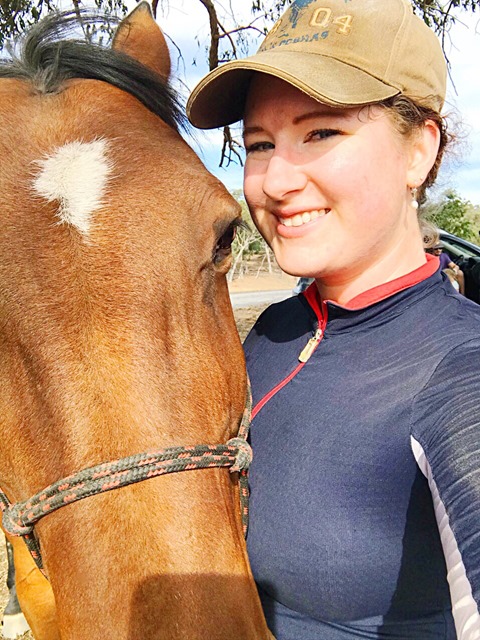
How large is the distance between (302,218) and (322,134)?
0.73 feet

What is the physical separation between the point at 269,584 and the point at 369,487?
399mm

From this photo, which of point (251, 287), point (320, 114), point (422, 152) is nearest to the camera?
point (320, 114)

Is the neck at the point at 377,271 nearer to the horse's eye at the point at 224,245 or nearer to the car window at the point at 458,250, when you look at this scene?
the horse's eye at the point at 224,245

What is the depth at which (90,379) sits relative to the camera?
3.99 feet

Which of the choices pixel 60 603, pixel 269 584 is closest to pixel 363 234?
pixel 269 584

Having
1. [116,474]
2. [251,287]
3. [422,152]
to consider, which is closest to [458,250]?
[422,152]

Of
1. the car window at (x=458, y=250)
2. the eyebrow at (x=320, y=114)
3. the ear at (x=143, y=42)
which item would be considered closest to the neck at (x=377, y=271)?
the eyebrow at (x=320, y=114)

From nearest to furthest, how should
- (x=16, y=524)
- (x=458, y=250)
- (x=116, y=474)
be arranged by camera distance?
(x=116, y=474) < (x=16, y=524) < (x=458, y=250)

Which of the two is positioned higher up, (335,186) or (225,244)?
(335,186)

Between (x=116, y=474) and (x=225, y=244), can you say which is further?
(x=225, y=244)

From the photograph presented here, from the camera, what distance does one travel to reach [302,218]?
150cm

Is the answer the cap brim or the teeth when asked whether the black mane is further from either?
the teeth

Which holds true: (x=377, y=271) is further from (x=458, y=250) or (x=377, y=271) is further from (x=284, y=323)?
(x=458, y=250)

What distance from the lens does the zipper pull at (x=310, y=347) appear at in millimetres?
1536
